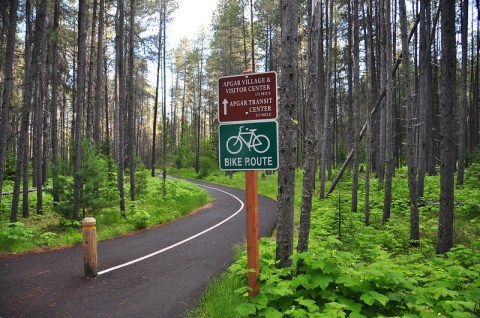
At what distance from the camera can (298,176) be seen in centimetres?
2855

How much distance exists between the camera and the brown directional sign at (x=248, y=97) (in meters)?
3.66

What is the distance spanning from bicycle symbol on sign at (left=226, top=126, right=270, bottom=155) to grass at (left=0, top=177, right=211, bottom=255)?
26.3 feet

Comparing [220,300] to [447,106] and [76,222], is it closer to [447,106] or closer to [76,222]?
[447,106]

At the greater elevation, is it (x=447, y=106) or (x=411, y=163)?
(x=447, y=106)

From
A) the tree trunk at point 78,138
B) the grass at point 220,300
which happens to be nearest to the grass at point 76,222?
the tree trunk at point 78,138

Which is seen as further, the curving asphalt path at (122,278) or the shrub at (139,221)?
the shrub at (139,221)

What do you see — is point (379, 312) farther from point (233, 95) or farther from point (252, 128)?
point (233, 95)

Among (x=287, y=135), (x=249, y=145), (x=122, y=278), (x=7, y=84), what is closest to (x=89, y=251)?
(x=122, y=278)

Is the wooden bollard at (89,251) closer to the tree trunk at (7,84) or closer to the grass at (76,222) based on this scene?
the grass at (76,222)

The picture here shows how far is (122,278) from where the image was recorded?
622 cm

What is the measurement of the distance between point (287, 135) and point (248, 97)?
1.20 metres

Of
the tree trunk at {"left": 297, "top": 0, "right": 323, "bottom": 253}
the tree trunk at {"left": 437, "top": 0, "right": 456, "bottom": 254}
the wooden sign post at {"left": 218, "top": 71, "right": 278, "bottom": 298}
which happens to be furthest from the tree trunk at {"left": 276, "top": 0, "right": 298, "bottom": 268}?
the tree trunk at {"left": 437, "top": 0, "right": 456, "bottom": 254}

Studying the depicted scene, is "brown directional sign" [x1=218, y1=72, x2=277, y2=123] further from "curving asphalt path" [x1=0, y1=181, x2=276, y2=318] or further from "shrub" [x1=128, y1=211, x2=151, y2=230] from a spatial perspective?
"shrub" [x1=128, y1=211, x2=151, y2=230]

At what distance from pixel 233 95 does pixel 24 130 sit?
10.6 meters
